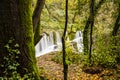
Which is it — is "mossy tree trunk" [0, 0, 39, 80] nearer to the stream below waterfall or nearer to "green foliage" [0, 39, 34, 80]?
"green foliage" [0, 39, 34, 80]

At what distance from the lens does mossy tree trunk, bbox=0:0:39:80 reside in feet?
19.5

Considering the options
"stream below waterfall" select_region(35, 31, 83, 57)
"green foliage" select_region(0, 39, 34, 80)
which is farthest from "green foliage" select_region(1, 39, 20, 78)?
"stream below waterfall" select_region(35, 31, 83, 57)

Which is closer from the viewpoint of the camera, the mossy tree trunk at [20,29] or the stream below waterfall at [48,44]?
the mossy tree trunk at [20,29]

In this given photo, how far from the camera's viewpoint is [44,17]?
23703mm

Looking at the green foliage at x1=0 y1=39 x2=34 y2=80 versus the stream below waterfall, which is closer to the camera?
the green foliage at x1=0 y1=39 x2=34 y2=80

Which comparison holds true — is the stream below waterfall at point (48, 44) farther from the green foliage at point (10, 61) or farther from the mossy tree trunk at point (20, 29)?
the green foliage at point (10, 61)

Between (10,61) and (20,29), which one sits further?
(20,29)

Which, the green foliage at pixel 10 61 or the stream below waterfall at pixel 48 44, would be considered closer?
the green foliage at pixel 10 61

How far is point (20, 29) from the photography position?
610 cm

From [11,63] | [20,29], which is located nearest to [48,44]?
[20,29]

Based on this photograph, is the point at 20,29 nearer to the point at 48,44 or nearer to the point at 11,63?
the point at 11,63

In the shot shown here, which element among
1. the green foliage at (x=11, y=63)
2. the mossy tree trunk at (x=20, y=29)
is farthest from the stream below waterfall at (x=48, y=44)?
the green foliage at (x=11, y=63)

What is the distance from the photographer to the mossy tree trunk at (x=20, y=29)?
5930 mm

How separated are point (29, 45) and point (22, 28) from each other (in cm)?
50
